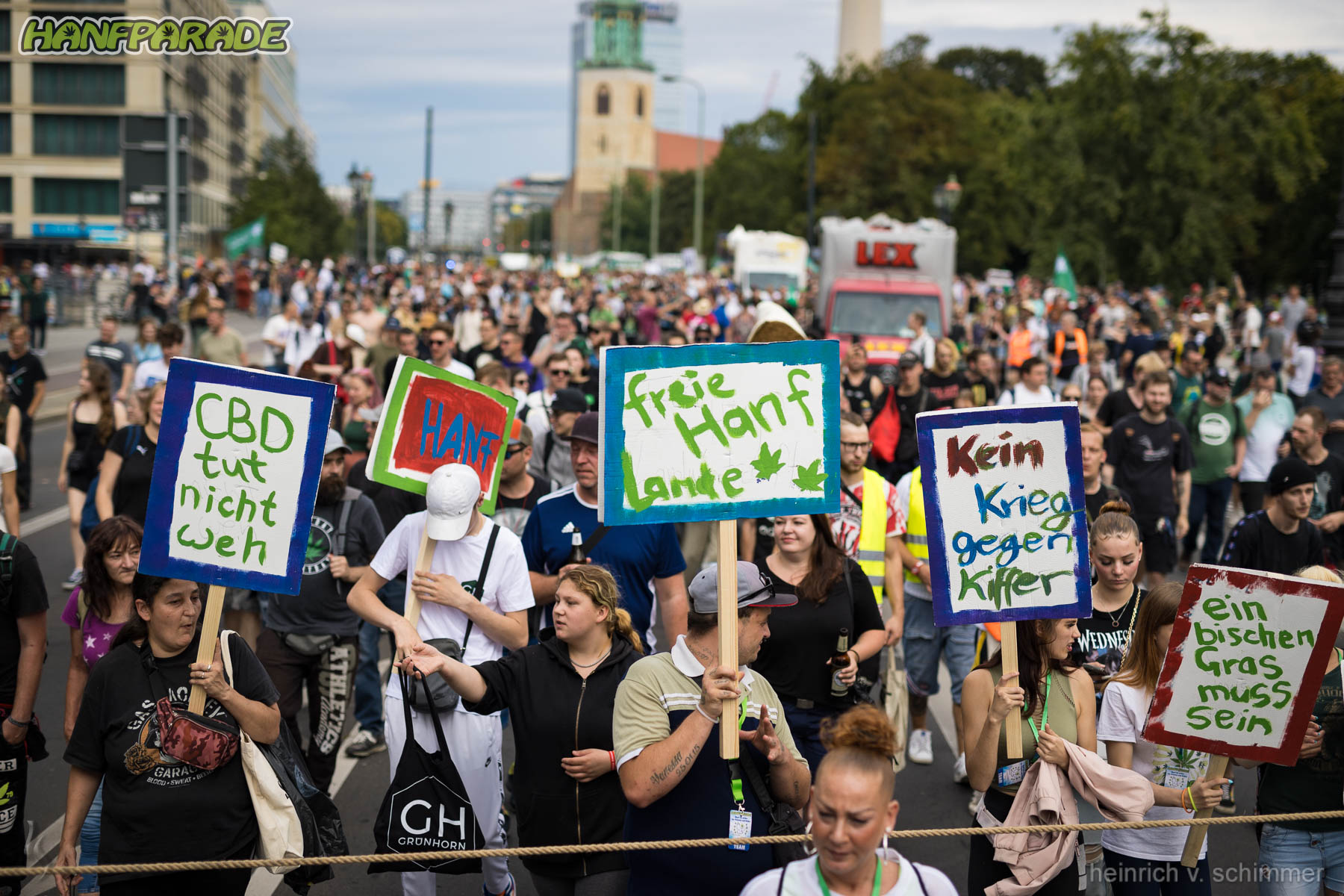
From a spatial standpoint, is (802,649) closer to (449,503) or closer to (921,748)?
(449,503)

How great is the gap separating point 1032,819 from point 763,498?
1.31m

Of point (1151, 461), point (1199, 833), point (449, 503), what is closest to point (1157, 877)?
point (1199, 833)

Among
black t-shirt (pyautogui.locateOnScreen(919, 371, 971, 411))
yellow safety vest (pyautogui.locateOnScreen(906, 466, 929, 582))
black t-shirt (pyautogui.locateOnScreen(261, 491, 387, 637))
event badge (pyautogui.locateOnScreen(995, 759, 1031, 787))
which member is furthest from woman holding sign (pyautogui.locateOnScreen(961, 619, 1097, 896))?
black t-shirt (pyautogui.locateOnScreen(919, 371, 971, 411))

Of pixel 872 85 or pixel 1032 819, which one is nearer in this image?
pixel 1032 819

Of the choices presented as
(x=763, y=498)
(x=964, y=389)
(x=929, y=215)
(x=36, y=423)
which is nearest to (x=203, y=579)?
(x=763, y=498)

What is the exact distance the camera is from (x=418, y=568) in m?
4.79

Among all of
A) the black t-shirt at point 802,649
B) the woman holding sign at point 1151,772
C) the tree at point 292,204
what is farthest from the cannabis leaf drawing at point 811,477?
the tree at point 292,204

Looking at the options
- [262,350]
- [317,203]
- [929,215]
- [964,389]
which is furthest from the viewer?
[317,203]

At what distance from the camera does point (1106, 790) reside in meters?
3.94

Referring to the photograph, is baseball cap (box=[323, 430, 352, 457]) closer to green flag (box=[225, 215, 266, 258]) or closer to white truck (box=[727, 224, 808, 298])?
green flag (box=[225, 215, 266, 258])

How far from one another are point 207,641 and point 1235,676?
10.6 feet

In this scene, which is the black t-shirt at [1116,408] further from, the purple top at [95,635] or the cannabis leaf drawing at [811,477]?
the purple top at [95,635]

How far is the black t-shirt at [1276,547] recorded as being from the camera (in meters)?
6.55

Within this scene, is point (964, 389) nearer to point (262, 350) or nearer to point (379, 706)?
point (379, 706)
